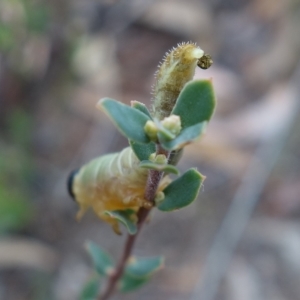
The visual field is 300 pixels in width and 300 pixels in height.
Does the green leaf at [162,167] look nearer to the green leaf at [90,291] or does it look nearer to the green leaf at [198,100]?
the green leaf at [198,100]

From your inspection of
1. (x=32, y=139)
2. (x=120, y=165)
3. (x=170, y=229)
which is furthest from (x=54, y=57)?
(x=120, y=165)

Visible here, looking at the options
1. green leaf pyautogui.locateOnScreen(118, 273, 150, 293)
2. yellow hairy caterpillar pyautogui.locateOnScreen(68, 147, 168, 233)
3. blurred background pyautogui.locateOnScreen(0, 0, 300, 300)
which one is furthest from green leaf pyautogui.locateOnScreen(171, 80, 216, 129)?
blurred background pyautogui.locateOnScreen(0, 0, 300, 300)

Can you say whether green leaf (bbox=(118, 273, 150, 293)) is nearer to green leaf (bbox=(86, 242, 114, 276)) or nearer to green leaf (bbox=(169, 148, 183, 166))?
green leaf (bbox=(86, 242, 114, 276))

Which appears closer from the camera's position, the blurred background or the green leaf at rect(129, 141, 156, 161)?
the green leaf at rect(129, 141, 156, 161)

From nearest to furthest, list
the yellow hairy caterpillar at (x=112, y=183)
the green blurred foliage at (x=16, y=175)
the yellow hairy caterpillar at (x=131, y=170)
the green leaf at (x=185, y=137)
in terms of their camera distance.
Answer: the green leaf at (x=185, y=137) → the yellow hairy caterpillar at (x=131, y=170) → the yellow hairy caterpillar at (x=112, y=183) → the green blurred foliage at (x=16, y=175)

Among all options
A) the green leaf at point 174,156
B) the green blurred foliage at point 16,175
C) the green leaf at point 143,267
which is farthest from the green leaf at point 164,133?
the green blurred foliage at point 16,175

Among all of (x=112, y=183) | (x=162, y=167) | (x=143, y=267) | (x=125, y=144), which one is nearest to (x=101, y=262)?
(x=143, y=267)
